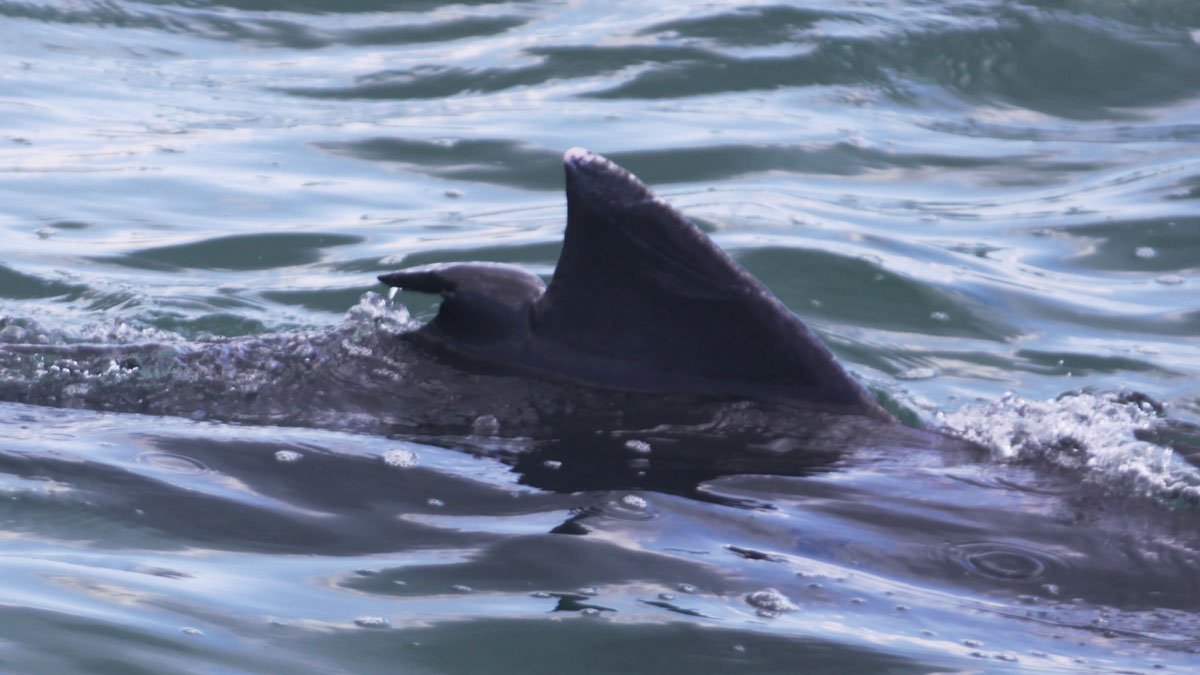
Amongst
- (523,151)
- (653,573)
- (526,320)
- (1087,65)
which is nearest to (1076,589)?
(653,573)

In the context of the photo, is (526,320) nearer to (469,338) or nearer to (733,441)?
(469,338)

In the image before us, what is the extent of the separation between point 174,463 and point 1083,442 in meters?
2.54

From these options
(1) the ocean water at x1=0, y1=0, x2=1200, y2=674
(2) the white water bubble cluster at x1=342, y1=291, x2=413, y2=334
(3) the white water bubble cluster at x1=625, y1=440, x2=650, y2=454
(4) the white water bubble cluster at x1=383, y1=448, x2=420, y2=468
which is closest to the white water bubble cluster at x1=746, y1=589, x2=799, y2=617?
(1) the ocean water at x1=0, y1=0, x2=1200, y2=674

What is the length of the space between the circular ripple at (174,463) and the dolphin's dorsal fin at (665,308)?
104 cm

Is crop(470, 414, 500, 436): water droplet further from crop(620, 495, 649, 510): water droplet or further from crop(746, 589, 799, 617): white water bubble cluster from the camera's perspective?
crop(746, 589, 799, 617): white water bubble cluster

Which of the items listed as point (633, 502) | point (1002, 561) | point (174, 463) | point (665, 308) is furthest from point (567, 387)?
point (1002, 561)

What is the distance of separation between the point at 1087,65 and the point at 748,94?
289 centimetres

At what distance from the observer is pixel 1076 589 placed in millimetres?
3910

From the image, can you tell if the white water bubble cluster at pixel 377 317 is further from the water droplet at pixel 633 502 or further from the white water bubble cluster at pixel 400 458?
the water droplet at pixel 633 502

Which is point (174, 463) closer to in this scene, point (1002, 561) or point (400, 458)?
point (400, 458)

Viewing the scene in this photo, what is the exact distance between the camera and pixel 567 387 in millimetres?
4801

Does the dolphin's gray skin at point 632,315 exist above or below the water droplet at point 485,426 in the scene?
above

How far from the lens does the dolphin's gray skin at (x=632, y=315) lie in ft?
14.9

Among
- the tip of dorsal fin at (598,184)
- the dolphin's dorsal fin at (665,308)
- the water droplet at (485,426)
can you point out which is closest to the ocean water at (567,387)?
the water droplet at (485,426)
